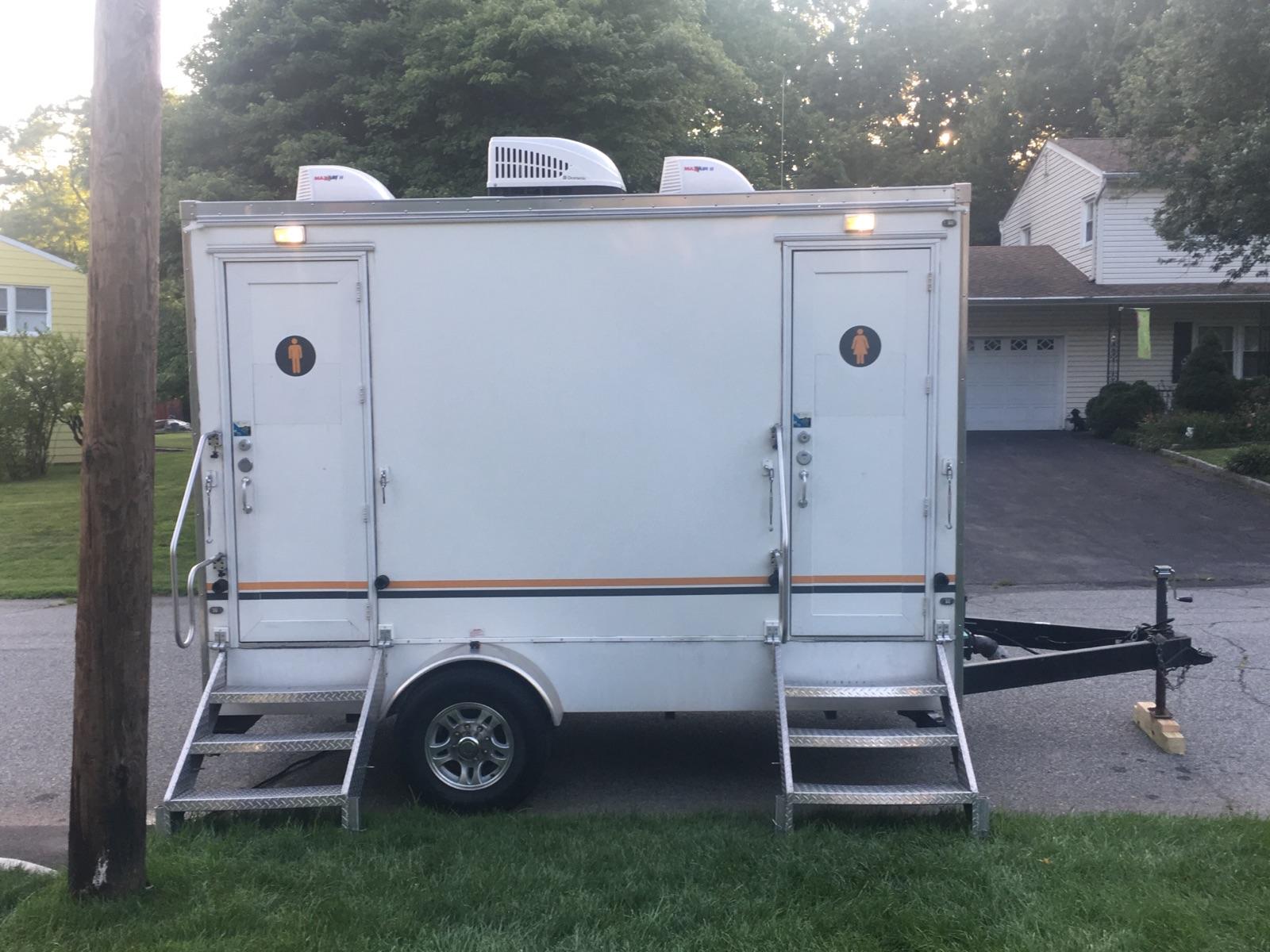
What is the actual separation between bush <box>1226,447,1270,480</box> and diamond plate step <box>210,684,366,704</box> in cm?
1497

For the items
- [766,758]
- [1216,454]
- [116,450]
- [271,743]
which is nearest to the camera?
[116,450]

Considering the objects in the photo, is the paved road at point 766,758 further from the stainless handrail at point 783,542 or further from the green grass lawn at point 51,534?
the green grass lawn at point 51,534

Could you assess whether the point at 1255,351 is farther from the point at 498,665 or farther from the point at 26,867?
the point at 26,867

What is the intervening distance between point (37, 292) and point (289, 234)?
24.5 meters

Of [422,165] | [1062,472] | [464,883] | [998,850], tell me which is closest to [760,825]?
[998,850]

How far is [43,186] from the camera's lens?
51.1m

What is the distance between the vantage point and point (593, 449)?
5.65 meters

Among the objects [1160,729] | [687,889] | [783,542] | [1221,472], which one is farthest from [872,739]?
[1221,472]

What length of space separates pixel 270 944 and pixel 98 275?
256 cm

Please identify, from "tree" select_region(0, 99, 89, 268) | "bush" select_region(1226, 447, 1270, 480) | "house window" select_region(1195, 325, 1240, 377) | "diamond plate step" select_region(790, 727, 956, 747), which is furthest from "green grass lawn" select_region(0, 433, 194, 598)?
"tree" select_region(0, 99, 89, 268)

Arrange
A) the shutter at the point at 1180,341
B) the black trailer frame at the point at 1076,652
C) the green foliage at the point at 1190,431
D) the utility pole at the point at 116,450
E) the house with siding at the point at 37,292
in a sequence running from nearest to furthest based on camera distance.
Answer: the utility pole at the point at 116,450
the black trailer frame at the point at 1076,652
the green foliage at the point at 1190,431
the shutter at the point at 1180,341
the house with siding at the point at 37,292

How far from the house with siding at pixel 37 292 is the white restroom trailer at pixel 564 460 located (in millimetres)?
22449

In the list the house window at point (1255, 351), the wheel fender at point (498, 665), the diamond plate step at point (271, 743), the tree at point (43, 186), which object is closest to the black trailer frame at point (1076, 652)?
the wheel fender at point (498, 665)

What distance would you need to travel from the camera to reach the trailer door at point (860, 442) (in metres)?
5.55
